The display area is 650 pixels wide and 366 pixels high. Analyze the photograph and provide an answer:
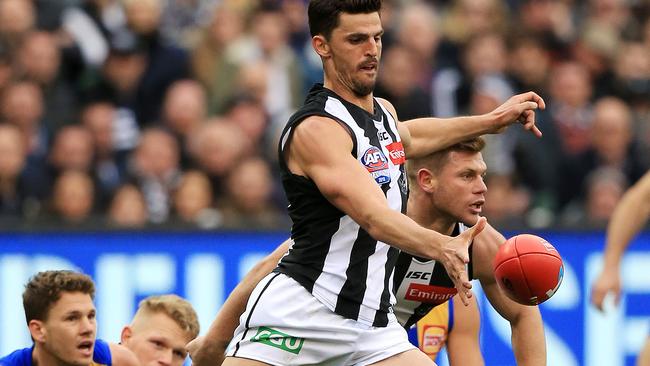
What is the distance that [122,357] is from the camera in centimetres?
780

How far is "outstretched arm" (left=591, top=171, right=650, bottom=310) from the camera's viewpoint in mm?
8336

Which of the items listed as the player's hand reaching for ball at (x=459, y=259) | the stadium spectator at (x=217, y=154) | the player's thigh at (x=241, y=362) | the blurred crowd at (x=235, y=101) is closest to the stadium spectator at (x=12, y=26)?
the blurred crowd at (x=235, y=101)

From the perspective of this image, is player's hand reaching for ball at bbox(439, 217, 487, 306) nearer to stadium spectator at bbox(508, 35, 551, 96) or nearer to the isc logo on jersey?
the isc logo on jersey

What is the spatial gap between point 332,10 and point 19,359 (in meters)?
2.64

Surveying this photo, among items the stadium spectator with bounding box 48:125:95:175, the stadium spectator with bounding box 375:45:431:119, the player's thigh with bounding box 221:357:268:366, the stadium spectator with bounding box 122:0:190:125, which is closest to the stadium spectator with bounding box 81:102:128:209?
the stadium spectator with bounding box 48:125:95:175

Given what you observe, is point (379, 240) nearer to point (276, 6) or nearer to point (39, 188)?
point (39, 188)

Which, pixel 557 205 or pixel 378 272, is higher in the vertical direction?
pixel 557 205

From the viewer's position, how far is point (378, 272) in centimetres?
652

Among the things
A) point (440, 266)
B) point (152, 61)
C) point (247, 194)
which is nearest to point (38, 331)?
point (440, 266)

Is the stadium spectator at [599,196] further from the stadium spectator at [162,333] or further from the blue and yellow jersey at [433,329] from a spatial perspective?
the stadium spectator at [162,333]

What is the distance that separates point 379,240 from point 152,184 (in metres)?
6.27

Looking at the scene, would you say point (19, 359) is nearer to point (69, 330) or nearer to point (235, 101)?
point (69, 330)

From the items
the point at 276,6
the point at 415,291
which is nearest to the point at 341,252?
the point at 415,291

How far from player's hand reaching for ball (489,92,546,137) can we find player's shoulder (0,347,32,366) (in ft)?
9.09
